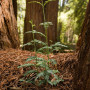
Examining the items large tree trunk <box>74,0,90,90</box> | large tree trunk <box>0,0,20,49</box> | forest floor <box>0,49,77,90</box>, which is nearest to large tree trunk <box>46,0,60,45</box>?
large tree trunk <box>0,0,20,49</box>

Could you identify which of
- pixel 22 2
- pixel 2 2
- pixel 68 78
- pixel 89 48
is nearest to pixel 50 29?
pixel 2 2

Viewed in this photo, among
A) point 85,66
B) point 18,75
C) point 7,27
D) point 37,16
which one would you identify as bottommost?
point 18,75

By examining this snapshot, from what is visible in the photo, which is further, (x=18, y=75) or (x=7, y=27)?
(x=7, y=27)

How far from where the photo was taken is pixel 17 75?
1545 mm

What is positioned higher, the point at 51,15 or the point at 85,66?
the point at 51,15

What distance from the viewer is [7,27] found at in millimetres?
3031

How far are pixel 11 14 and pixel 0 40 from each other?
98cm

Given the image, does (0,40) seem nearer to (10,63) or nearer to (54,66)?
(10,63)

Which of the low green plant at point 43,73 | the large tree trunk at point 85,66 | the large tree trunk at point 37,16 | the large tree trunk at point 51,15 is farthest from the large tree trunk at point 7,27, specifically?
the large tree trunk at point 85,66

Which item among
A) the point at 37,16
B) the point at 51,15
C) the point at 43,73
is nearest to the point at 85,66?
the point at 43,73

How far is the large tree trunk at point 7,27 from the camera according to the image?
112 inches

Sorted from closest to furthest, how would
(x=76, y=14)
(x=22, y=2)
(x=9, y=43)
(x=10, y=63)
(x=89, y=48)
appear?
1. (x=89, y=48)
2. (x=10, y=63)
3. (x=9, y=43)
4. (x=76, y=14)
5. (x=22, y=2)

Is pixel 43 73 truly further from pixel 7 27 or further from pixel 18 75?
pixel 7 27

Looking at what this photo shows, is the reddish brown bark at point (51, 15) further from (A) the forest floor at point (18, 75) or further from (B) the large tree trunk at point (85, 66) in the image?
(B) the large tree trunk at point (85, 66)
